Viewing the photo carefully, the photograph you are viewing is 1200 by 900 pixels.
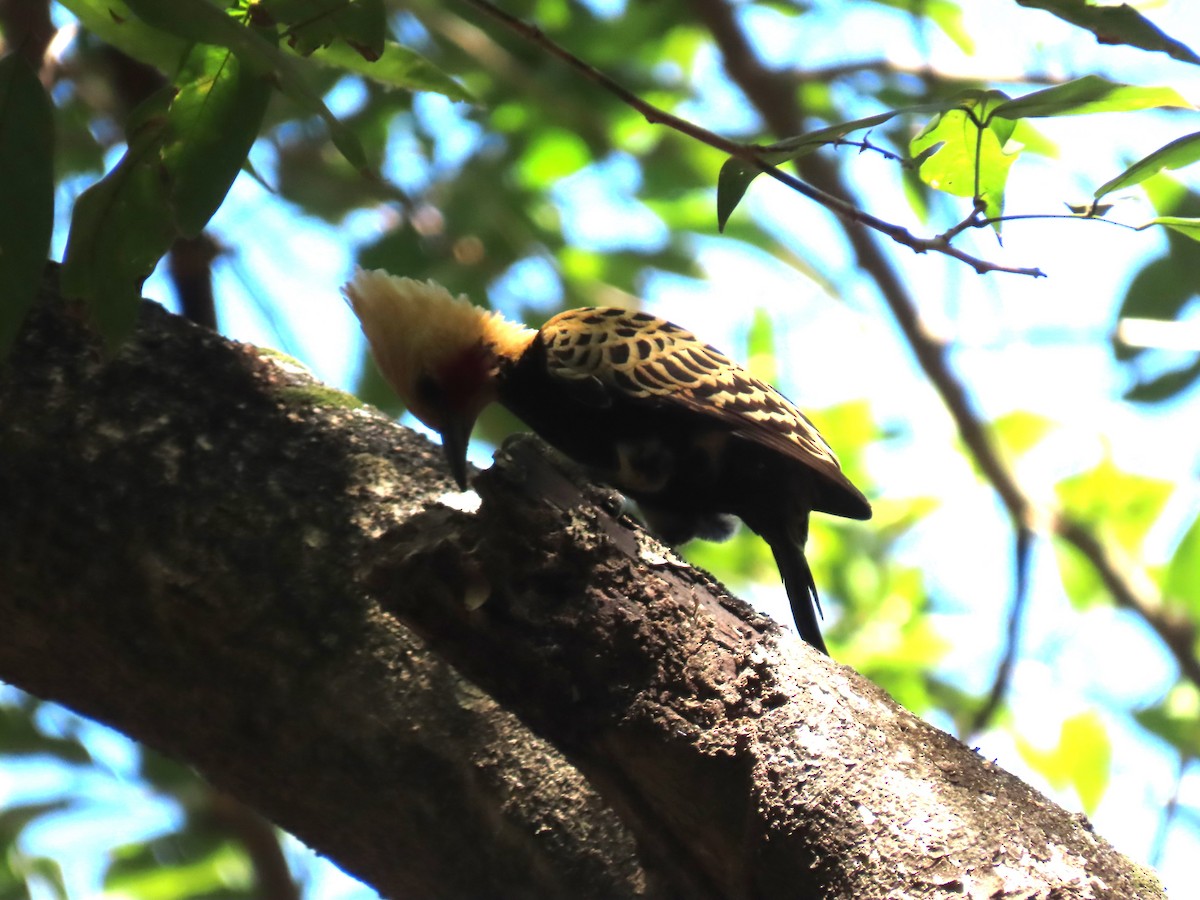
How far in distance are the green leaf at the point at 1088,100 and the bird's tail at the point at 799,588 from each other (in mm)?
1738

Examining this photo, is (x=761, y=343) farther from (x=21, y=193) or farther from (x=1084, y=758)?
(x=21, y=193)

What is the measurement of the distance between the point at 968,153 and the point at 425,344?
1.94 meters

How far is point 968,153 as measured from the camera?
2244mm

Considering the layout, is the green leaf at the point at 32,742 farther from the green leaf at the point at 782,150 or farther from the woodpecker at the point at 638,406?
the green leaf at the point at 782,150

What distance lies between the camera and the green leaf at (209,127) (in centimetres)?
195

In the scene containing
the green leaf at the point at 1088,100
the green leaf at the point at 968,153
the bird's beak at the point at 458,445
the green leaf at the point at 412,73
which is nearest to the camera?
the green leaf at the point at 1088,100

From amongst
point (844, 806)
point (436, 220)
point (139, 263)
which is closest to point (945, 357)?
point (436, 220)

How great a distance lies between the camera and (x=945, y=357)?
5.00m

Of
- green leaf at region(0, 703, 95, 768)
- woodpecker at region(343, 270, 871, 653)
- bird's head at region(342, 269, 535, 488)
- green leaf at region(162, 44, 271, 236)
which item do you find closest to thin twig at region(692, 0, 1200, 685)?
woodpecker at region(343, 270, 871, 653)

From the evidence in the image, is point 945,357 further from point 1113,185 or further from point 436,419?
point 1113,185

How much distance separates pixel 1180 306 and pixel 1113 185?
2.69 meters

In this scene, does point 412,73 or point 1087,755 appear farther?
point 1087,755

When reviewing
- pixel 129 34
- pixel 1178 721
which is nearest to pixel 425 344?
pixel 129 34

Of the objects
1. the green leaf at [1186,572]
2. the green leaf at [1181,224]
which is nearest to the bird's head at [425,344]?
the green leaf at [1181,224]
